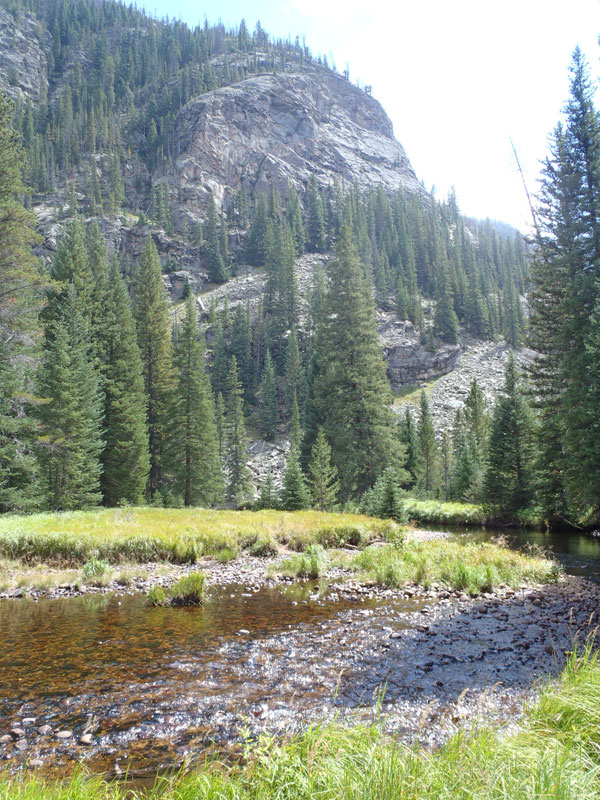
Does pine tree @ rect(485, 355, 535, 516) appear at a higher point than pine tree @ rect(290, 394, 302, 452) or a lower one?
lower

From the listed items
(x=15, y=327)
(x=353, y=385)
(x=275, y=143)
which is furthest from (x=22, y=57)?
(x=353, y=385)

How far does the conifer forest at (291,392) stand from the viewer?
10.3 meters

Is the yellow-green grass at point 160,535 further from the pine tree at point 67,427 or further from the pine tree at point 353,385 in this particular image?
the pine tree at point 353,385

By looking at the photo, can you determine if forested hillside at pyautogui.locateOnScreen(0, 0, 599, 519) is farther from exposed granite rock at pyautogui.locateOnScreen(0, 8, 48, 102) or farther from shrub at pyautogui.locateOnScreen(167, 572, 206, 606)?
shrub at pyautogui.locateOnScreen(167, 572, 206, 606)

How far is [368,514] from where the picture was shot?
2545 centimetres

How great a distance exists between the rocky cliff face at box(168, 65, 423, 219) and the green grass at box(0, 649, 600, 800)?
14118 cm

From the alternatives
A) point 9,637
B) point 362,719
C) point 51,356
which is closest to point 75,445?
point 51,356

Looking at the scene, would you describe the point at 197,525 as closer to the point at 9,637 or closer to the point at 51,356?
the point at 9,637

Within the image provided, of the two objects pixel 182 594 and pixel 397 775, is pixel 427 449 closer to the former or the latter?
pixel 182 594

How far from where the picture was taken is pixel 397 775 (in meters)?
2.97

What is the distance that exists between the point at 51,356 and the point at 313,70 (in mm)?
201154

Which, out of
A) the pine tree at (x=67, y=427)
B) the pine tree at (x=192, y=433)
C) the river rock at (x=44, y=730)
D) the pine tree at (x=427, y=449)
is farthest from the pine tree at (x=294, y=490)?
the pine tree at (x=427, y=449)

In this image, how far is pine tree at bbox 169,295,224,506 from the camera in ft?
129

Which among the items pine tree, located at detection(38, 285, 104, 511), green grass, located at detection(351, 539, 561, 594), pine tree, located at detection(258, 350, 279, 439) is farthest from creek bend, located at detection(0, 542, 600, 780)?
pine tree, located at detection(258, 350, 279, 439)
